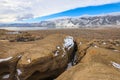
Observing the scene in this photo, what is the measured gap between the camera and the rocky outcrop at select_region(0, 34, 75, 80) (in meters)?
11.9

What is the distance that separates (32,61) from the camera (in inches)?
465

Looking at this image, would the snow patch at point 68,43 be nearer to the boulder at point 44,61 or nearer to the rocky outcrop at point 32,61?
the boulder at point 44,61

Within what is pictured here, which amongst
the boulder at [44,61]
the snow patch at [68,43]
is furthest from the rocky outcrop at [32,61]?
the snow patch at [68,43]

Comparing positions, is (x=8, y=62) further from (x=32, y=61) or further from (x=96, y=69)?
(x=96, y=69)

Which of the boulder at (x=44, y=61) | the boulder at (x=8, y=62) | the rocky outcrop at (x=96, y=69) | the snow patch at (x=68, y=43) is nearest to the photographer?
the rocky outcrop at (x=96, y=69)

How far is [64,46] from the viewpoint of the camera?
1477 centimetres

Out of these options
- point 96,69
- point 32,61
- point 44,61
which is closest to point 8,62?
point 32,61

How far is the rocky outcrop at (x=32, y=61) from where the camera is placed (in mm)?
11938

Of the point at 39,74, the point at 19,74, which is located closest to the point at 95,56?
the point at 39,74

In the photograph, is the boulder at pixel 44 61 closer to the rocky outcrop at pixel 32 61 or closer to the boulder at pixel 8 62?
the rocky outcrop at pixel 32 61

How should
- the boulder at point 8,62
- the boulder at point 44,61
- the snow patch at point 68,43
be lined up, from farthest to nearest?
the snow patch at point 68,43 → the boulder at point 8,62 → the boulder at point 44,61

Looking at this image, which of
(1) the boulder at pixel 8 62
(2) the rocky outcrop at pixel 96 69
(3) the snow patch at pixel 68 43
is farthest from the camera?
(3) the snow patch at pixel 68 43

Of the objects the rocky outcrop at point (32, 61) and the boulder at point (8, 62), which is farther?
the boulder at point (8, 62)

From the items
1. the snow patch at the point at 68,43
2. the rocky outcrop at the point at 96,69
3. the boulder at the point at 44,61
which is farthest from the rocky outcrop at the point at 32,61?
the rocky outcrop at the point at 96,69
